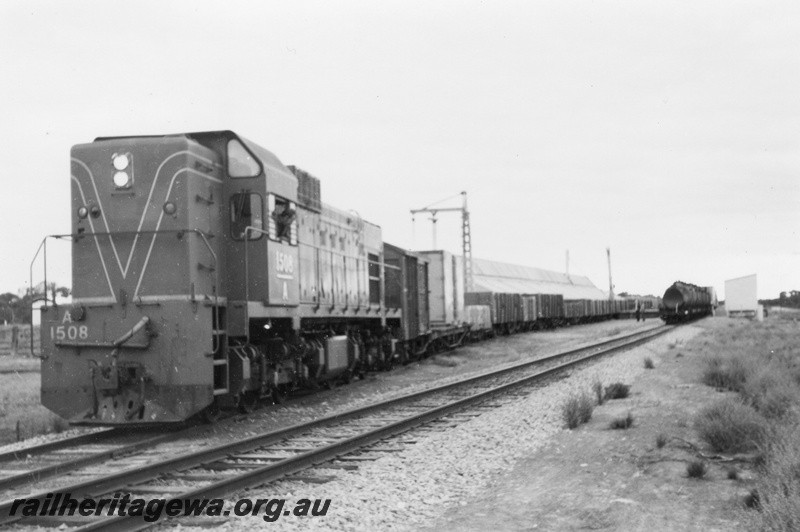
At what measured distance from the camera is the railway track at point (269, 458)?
6879 millimetres

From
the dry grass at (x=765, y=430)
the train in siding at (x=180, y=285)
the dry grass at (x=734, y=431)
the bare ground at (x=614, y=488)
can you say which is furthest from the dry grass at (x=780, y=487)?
the train in siding at (x=180, y=285)

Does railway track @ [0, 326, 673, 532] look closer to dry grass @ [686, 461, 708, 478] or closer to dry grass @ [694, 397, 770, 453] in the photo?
dry grass @ [686, 461, 708, 478]

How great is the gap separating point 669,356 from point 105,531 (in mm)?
20761

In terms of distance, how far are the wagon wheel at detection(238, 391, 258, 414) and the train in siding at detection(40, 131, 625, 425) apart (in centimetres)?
2

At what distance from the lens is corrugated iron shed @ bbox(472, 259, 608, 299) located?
211 feet

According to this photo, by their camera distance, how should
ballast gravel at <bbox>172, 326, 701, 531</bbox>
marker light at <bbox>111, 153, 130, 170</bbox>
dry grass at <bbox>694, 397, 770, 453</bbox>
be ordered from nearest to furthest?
ballast gravel at <bbox>172, 326, 701, 531</bbox> → dry grass at <bbox>694, 397, 770, 453</bbox> → marker light at <bbox>111, 153, 130, 170</bbox>

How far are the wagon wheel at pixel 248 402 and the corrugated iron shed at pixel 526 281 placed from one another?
1618 inches

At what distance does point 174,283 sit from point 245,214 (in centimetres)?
159

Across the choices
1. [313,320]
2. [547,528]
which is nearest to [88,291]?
[313,320]

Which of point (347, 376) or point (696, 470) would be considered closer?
point (696, 470)

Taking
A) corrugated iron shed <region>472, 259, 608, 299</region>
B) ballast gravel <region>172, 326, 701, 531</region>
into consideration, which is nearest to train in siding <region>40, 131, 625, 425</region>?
ballast gravel <region>172, 326, 701, 531</region>

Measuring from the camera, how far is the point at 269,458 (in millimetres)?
8828

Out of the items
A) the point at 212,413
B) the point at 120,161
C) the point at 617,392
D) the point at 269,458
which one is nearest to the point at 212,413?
the point at 212,413

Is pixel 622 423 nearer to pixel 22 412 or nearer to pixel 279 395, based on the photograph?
pixel 279 395
